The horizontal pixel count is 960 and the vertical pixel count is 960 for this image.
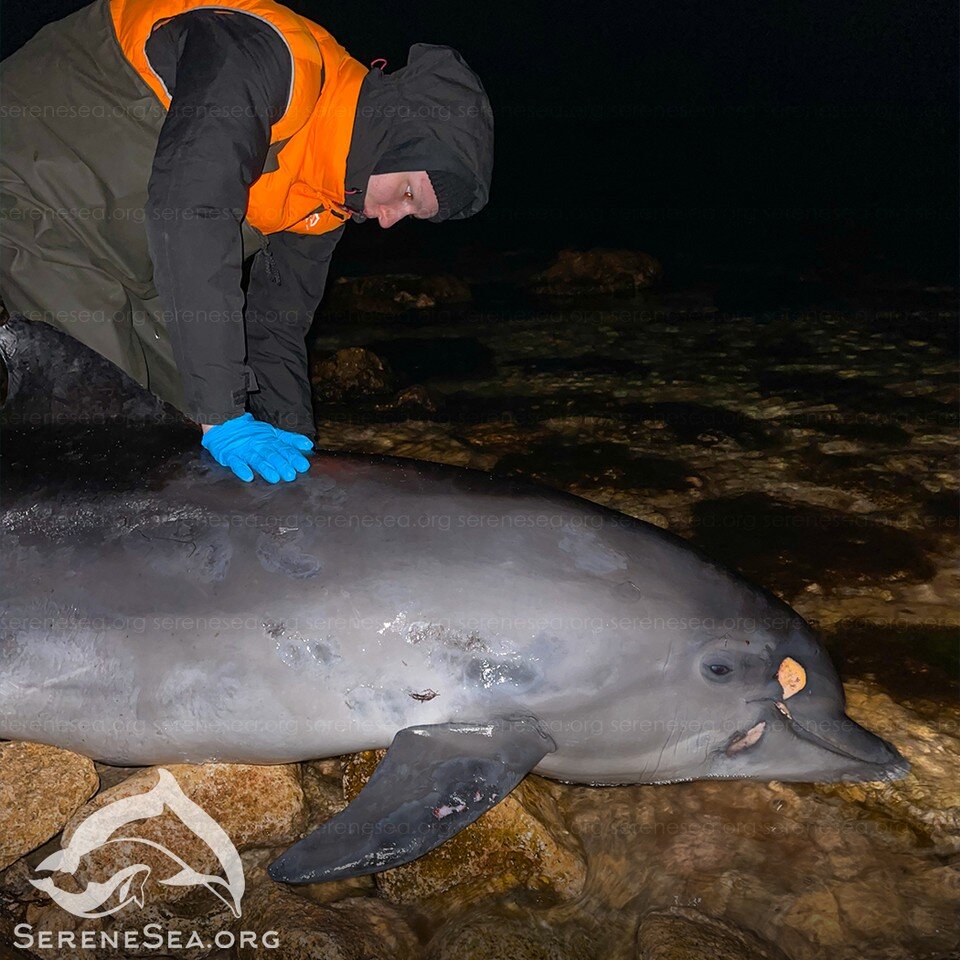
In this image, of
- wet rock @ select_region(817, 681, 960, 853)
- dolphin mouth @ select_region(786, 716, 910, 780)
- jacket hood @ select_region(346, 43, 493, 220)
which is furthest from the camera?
jacket hood @ select_region(346, 43, 493, 220)

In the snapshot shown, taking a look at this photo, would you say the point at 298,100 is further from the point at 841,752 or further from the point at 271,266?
the point at 841,752

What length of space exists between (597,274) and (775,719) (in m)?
12.1

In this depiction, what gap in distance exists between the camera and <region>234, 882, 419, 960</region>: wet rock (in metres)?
2.93

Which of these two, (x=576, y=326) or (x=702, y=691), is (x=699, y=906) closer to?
(x=702, y=691)

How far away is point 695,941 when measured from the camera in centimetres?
286

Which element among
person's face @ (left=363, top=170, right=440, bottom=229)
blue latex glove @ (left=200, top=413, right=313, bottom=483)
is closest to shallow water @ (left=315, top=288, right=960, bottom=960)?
blue latex glove @ (left=200, top=413, right=313, bottom=483)

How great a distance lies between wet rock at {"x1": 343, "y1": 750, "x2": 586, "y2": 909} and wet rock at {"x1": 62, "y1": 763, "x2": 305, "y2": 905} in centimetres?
49

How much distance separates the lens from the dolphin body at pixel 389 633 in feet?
10.9

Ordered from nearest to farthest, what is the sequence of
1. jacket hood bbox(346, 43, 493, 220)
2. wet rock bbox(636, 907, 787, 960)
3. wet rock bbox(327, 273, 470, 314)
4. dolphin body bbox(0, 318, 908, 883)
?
wet rock bbox(636, 907, 787, 960) → dolphin body bbox(0, 318, 908, 883) → jacket hood bbox(346, 43, 493, 220) → wet rock bbox(327, 273, 470, 314)

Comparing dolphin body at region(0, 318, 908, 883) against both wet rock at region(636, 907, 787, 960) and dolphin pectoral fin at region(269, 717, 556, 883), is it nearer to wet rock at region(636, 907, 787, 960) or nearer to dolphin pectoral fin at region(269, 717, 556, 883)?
dolphin pectoral fin at region(269, 717, 556, 883)

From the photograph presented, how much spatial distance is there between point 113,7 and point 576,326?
817 centimetres

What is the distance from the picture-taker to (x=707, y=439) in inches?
283

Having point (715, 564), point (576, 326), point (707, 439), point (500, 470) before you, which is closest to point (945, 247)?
point (576, 326)

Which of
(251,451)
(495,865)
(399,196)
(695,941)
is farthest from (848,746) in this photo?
(399,196)
